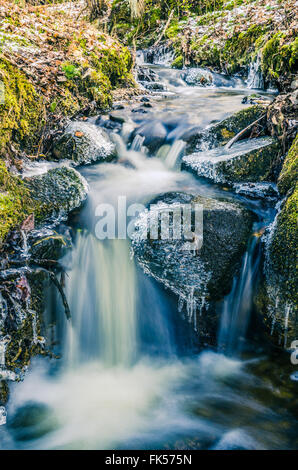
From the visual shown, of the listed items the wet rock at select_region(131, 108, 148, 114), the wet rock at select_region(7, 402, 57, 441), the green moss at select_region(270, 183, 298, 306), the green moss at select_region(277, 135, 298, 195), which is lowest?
the wet rock at select_region(7, 402, 57, 441)

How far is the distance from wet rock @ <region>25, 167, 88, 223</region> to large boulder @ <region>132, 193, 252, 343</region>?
41.0 inches

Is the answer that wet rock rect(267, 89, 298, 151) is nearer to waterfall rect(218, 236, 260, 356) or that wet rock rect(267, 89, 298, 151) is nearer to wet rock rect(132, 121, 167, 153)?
waterfall rect(218, 236, 260, 356)

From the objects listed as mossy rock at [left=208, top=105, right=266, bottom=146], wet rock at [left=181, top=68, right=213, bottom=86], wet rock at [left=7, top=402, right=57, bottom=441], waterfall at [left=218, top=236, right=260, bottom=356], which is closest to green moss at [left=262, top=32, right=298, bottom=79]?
wet rock at [left=181, top=68, right=213, bottom=86]

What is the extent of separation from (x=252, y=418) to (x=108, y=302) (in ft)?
6.04

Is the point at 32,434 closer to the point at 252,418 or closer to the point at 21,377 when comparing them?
the point at 21,377

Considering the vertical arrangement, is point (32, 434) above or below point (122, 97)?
below

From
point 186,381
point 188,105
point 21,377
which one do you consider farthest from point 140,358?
point 188,105

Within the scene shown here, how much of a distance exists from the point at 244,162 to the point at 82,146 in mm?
2580

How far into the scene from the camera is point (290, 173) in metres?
3.85

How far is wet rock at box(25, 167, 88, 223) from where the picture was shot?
3.77 m

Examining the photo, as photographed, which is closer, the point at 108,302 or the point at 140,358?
the point at 140,358

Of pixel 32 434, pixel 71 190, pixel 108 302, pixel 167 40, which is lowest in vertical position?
pixel 32 434

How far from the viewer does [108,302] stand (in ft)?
12.3

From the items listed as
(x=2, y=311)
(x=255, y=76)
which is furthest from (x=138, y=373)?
(x=255, y=76)
